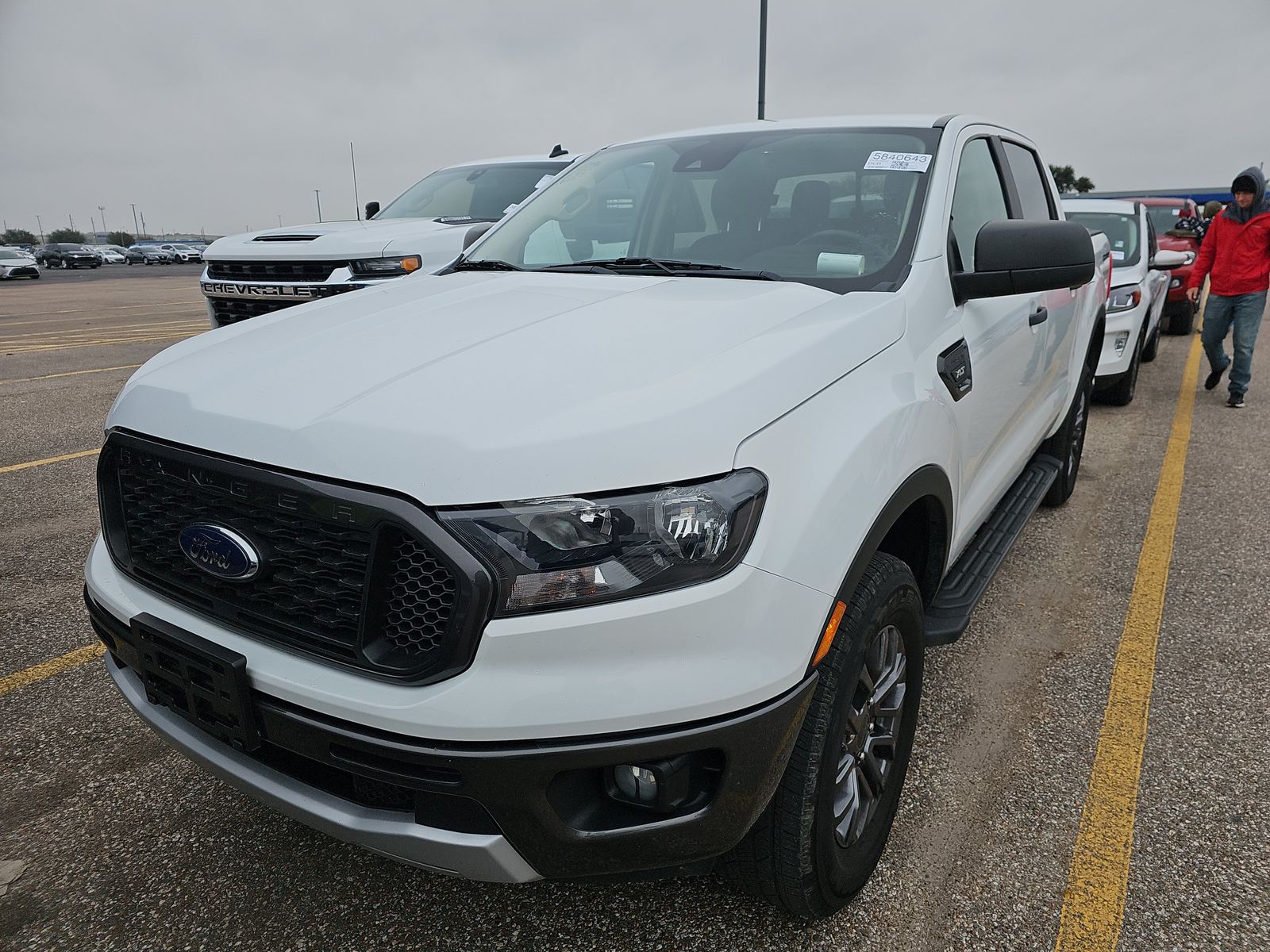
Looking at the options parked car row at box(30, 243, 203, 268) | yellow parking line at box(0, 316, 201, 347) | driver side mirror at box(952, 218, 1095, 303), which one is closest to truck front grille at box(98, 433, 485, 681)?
driver side mirror at box(952, 218, 1095, 303)

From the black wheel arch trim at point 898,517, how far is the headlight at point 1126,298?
224 inches

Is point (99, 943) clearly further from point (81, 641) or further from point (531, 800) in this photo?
point (81, 641)

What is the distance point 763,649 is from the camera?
4.89ft

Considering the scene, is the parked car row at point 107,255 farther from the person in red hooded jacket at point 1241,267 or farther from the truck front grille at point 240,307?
the person in red hooded jacket at point 1241,267

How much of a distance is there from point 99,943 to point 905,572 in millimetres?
1987

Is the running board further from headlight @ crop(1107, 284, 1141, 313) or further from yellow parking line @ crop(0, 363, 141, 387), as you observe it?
yellow parking line @ crop(0, 363, 141, 387)

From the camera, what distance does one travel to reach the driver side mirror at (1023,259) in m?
2.32

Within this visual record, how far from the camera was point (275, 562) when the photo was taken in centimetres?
160

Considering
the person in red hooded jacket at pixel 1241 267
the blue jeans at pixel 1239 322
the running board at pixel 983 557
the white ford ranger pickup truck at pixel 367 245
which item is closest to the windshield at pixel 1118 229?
the person in red hooded jacket at pixel 1241 267

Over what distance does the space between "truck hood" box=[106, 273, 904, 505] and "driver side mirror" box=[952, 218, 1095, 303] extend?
1.27 ft

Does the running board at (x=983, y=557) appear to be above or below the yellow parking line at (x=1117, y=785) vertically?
above

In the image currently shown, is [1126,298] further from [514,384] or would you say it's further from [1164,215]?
[1164,215]

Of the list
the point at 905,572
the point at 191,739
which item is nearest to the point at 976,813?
the point at 905,572

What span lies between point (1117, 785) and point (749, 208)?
6.57 ft
